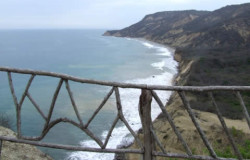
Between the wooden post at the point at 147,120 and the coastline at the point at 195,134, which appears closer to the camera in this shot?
the wooden post at the point at 147,120

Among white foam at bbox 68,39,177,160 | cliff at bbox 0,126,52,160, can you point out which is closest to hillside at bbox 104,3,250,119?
white foam at bbox 68,39,177,160

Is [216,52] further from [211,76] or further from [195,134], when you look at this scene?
[195,134]

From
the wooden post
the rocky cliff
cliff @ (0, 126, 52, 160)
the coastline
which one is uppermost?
the wooden post

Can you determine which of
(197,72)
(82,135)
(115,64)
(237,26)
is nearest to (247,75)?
(197,72)

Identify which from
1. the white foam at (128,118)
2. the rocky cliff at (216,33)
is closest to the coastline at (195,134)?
the white foam at (128,118)

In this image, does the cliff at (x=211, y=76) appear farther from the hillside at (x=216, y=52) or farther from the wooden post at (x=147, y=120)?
the wooden post at (x=147, y=120)

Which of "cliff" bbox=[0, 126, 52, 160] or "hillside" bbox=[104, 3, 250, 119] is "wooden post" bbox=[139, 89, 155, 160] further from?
"hillside" bbox=[104, 3, 250, 119]

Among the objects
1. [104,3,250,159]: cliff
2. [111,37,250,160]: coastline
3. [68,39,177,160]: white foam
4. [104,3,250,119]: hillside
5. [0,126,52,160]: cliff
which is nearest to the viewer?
[0,126,52,160]: cliff

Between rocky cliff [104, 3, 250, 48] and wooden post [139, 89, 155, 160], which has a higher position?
wooden post [139, 89, 155, 160]

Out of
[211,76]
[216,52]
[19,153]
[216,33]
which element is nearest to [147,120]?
[19,153]
